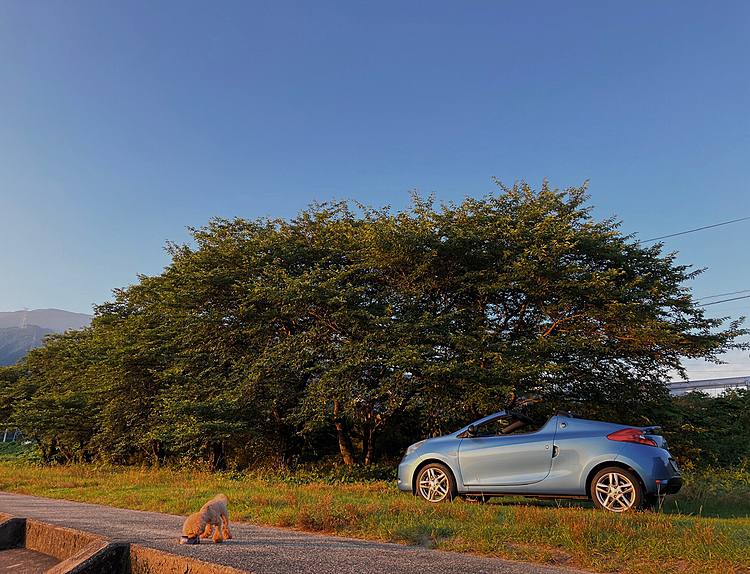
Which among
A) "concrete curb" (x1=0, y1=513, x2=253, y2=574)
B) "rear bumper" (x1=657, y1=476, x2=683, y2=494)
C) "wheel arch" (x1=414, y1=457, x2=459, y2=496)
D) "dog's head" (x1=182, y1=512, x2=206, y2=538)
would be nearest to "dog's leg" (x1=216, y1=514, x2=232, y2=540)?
"dog's head" (x1=182, y1=512, x2=206, y2=538)

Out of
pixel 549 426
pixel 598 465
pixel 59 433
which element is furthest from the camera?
pixel 59 433

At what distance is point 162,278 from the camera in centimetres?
2366

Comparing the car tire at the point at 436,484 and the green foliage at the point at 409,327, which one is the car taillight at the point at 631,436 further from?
the green foliage at the point at 409,327

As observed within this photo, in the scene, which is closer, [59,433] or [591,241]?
[591,241]

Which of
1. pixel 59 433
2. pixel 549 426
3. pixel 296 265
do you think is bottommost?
pixel 59 433

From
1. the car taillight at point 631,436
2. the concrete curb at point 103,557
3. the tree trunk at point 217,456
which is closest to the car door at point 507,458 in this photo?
the car taillight at point 631,436

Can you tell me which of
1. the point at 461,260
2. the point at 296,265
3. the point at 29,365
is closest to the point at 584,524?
the point at 461,260

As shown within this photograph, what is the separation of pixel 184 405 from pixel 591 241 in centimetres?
1331

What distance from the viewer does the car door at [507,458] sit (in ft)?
25.2

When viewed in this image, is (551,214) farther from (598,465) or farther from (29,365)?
(29,365)

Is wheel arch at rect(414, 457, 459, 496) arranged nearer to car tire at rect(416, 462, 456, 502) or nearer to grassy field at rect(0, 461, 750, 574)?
car tire at rect(416, 462, 456, 502)

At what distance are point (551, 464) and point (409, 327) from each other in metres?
7.00

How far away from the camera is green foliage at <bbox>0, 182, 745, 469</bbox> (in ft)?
46.2

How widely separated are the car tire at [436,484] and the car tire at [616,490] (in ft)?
7.08
